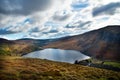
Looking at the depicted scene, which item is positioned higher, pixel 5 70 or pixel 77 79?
pixel 5 70

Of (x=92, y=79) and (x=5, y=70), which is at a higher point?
(x=5, y=70)

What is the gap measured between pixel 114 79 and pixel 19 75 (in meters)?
38.3

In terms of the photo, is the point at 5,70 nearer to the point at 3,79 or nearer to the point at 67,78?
the point at 3,79

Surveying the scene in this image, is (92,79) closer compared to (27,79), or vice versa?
(27,79)

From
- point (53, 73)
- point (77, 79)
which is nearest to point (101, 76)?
point (77, 79)

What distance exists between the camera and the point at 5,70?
82375 millimetres

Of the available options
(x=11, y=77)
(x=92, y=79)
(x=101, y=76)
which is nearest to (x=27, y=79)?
(x=11, y=77)

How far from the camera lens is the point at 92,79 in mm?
83375

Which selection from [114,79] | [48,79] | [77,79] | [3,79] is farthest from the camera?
[114,79]

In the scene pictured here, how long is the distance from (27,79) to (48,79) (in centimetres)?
787

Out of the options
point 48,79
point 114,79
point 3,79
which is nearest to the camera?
point 3,79

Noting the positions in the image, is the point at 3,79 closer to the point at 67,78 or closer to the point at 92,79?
the point at 67,78

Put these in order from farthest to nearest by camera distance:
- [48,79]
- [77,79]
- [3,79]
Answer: [77,79], [48,79], [3,79]

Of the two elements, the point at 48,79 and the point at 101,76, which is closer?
the point at 48,79
